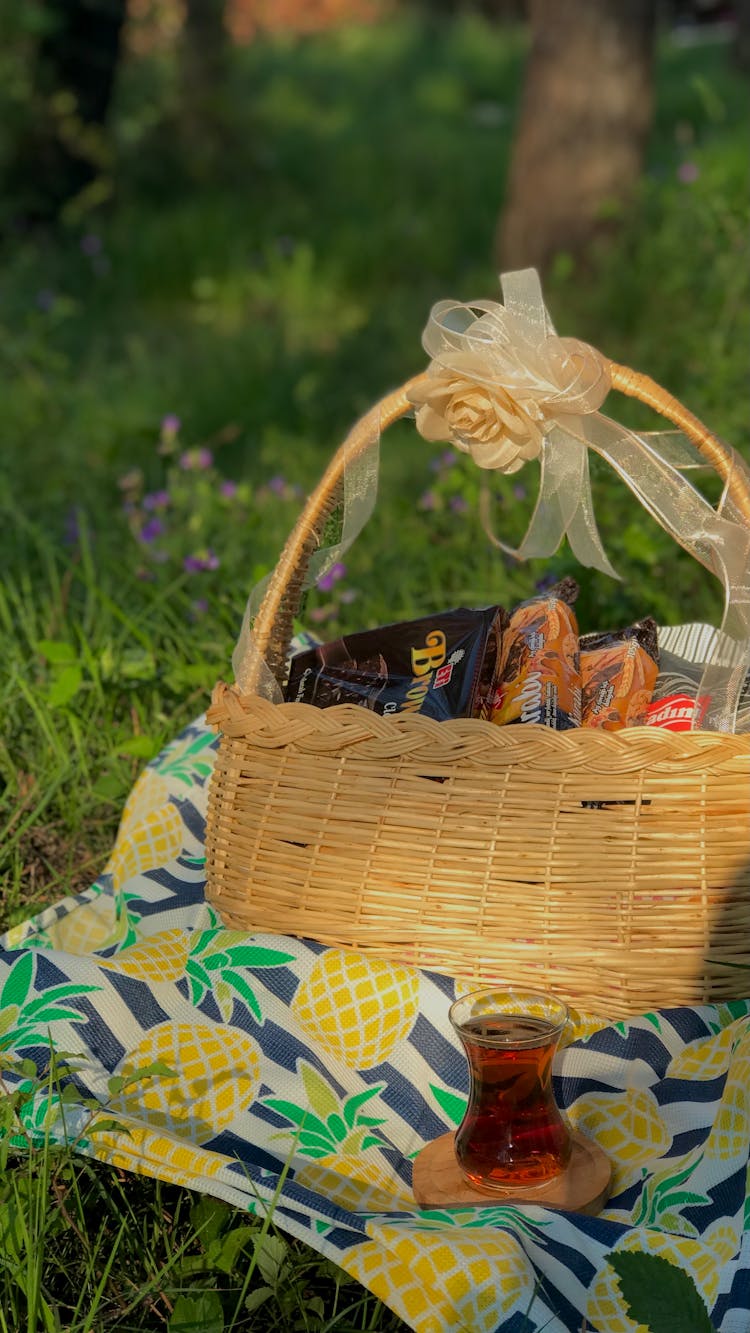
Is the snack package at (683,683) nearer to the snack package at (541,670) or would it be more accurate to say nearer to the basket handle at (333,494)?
the snack package at (541,670)

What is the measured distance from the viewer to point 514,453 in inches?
74.0

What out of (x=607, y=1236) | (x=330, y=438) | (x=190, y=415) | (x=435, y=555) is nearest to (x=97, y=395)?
(x=190, y=415)

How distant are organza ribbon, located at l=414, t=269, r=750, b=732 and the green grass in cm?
46

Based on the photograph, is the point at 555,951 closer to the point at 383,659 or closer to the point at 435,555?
the point at 383,659

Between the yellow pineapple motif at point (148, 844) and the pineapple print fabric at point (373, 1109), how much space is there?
0.87 feet

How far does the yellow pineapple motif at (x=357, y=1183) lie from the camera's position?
1.57 metres

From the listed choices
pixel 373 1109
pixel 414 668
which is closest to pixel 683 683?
pixel 414 668

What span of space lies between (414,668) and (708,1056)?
0.63m

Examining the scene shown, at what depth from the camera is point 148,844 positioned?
89.6 inches

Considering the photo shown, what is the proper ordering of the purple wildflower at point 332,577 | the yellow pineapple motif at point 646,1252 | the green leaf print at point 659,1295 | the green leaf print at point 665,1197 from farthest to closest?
1. the purple wildflower at point 332,577
2. the green leaf print at point 665,1197
3. the yellow pineapple motif at point 646,1252
4. the green leaf print at point 659,1295

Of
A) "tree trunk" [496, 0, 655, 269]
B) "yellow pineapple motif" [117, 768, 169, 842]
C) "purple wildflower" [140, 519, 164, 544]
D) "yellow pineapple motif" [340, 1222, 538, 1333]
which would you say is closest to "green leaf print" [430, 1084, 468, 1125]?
"yellow pineapple motif" [340, 1222, 538, 1333]

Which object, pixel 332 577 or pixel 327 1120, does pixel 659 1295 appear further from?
pixel 332 577

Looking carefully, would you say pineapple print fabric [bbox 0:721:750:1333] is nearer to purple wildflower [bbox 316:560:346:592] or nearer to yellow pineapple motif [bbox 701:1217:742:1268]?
yellow pineapple motif [bbox 701:1217:742:1268]

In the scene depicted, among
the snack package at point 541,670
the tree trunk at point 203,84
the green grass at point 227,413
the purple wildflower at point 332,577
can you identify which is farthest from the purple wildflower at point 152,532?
the tree trunk at point 203,84
